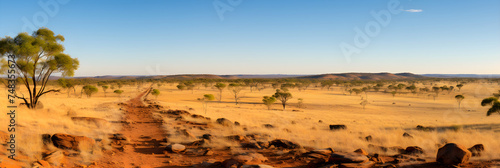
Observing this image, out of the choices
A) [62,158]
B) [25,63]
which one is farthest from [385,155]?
[25,63]

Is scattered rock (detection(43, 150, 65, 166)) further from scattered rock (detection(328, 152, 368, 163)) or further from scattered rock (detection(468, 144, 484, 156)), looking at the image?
scattered rock (detection(468, 144, 484, 156))

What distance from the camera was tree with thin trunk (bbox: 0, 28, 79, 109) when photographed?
1891 cm

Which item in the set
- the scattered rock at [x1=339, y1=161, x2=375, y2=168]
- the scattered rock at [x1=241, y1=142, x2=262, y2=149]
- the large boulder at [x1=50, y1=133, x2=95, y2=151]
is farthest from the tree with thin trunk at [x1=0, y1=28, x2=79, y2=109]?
the scattered rock at [x1=339, y1=161, x2=375, y2=168]

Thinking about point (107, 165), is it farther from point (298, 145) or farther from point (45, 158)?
point (298, 145)

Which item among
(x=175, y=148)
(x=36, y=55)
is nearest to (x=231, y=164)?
(x=175, y=148)

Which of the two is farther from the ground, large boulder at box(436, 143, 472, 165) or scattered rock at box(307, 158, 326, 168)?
large boulder at box(436, 143, 472, 165)

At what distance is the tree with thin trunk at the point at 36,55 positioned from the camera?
18.9m

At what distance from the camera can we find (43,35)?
66.7 ft

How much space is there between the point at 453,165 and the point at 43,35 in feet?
88.4

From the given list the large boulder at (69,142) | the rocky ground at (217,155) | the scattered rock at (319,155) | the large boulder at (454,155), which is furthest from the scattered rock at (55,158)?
the large boulder at (454,155)

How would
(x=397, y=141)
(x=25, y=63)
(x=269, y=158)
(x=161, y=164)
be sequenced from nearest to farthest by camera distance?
(x=161, y=164) < (x=269, y=158) < (x=397, y=141) < (x=25, y=63)

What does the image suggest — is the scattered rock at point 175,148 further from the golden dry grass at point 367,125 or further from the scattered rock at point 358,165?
the scattered rock at point 358,165

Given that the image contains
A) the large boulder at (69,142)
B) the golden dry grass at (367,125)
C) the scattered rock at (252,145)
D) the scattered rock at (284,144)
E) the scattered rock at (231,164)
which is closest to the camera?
the scattered rock at (231,164)

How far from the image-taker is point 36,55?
20.1m
